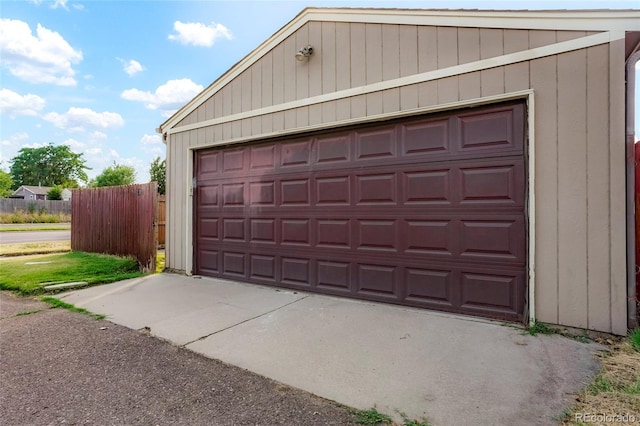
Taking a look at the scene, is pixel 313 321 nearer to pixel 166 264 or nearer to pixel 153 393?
pixel 153 393

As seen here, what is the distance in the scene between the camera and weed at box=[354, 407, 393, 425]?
1.87 m

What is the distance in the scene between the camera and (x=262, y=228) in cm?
547

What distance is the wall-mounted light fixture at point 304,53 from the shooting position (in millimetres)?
4836

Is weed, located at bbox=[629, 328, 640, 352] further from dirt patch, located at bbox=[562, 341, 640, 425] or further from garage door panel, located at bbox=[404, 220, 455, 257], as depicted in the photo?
garage door panel, located at bbox=[404, 220, 455, 257]

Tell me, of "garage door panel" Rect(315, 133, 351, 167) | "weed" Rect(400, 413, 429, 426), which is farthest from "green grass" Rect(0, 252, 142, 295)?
"weed" Rect(400, 413, 429, 426)

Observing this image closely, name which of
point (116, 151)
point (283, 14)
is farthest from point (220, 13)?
point (116, 151)

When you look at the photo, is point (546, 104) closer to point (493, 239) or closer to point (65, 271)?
point (493, 239)

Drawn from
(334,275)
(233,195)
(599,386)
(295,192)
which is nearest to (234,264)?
(233,195)

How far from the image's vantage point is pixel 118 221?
7785 millimetres

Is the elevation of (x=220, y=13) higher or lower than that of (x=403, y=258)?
higher

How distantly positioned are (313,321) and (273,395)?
153 cm

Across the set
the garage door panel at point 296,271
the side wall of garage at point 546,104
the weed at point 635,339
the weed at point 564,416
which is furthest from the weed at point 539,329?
the garage door panel at point 296,271

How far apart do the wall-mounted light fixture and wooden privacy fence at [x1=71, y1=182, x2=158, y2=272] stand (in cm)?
397

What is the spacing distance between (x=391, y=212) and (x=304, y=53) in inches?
106
